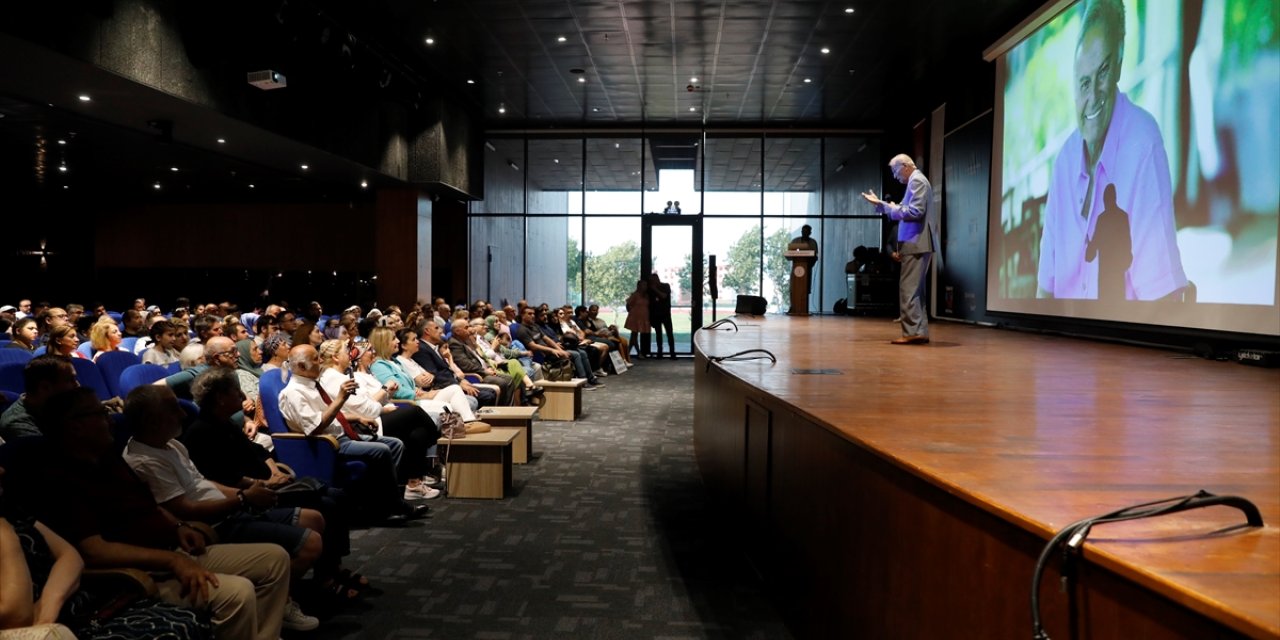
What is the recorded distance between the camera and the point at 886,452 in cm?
191

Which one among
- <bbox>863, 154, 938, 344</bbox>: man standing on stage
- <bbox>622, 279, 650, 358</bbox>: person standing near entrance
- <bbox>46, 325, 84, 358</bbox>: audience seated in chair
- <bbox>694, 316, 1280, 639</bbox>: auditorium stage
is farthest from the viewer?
<bbox>622, 279, 650, 358</bbox>: person standing near entrance

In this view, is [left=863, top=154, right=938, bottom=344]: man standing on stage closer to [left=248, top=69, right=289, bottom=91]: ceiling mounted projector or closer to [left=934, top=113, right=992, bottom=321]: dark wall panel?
[left=934, top=113, right=992, bottom=321]: dark wall panel

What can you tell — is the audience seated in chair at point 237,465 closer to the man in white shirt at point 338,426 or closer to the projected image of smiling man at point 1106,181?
the man in white shirt at point 338,426

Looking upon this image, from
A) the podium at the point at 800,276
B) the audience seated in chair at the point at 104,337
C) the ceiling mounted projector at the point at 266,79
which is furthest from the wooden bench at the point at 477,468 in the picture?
the podium at the point at 800,276

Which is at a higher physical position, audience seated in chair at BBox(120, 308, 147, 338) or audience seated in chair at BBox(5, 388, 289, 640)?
audience seated in chair at BBox(120, 308, 147, 338)

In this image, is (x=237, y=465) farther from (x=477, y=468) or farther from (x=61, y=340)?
(x=61, y=340)

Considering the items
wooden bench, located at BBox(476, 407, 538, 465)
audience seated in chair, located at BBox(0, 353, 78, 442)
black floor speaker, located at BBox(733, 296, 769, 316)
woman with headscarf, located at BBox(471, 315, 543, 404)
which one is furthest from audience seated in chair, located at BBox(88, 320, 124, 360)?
black floor speaker, located at BBox(733, 296, 769, 316)

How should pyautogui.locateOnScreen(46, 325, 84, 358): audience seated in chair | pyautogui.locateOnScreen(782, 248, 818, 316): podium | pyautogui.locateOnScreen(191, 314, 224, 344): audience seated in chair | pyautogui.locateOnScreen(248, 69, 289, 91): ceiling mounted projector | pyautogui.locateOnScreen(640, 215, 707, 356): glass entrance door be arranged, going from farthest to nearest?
pyautogui.locateOnScreen(640, 215, 707, 356): glass entrance door
pyautogui.locateOnScreen(782, 248, 818, 316): podium
pyautogui.locateOnScreen(248, 69, 289, 91): ceiling mounted projector
pyautogui.locateOnScreen(191, 314, 224, 344): audience seated in chair
pyautogui.locateOnScreen(46, 325, 84, 358): audience seated in chair

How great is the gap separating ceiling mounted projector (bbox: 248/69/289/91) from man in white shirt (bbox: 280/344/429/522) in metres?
4.10

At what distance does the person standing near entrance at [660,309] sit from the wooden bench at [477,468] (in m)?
9.90

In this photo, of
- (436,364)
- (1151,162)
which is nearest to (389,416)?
(436,364)

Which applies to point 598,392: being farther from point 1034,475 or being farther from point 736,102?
point 1034,475

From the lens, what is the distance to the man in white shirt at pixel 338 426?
171 inches

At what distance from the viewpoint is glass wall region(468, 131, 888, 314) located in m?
15.2
